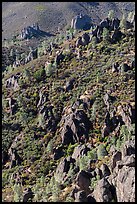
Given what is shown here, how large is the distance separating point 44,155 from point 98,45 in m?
68.9

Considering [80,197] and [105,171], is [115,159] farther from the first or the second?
[80,197]

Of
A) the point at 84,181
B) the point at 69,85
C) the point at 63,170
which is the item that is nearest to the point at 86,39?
the point at 69,85

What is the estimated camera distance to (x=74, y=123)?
113 meters

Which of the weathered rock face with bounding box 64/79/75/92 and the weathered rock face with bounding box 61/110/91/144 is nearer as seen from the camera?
the weathered rock face with bounding box 61/110/91/144

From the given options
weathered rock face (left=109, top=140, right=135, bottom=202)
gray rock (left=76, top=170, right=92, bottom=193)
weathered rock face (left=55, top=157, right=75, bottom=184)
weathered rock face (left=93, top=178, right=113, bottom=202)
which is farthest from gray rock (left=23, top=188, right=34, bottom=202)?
weathered rock face (left=109, top=140, right=135, bottom=202)

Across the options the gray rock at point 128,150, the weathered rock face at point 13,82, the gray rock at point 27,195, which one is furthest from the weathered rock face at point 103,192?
the weathered rock face at point 13,82

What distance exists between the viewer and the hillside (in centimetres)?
7238

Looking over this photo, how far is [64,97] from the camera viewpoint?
135 metres

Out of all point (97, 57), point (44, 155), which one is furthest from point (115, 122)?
point (97, 57)

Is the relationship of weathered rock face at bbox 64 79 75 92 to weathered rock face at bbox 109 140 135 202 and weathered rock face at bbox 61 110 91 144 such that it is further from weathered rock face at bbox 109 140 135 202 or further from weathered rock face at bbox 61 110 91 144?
weathered rock face at bbox 109 140 135 202

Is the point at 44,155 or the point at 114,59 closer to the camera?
the point at 44,155

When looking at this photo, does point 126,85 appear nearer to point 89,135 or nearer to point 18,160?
Answer: point 89,135

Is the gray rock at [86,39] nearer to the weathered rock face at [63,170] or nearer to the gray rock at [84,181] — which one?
the weathered rock face at [63,170]

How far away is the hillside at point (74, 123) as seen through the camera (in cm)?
7238
